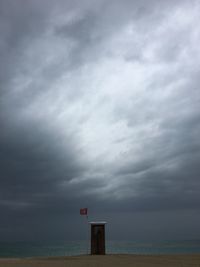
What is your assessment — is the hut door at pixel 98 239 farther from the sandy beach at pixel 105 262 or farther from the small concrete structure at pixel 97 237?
the sandy beach at pixel 105 262

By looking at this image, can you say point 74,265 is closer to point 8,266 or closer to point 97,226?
Result: point 8,266

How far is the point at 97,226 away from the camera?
30.1m

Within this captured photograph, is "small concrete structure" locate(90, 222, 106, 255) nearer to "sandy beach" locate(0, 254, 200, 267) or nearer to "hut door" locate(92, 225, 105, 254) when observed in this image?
"hut door" locate(92, 225, 105, 254)

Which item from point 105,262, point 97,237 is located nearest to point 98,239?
point 97,237

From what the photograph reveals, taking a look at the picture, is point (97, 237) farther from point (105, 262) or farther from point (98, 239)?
point (105, 262)

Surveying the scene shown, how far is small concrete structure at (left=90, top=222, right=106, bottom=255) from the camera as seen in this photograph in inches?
1175

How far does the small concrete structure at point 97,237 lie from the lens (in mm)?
29844

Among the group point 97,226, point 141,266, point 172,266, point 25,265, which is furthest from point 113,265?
point 97,226

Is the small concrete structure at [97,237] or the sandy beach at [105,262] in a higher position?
the small concrete structure at [97,237]

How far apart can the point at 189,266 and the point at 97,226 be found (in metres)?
10.4

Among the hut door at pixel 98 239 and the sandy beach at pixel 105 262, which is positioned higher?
the hut door at pixel 98 239

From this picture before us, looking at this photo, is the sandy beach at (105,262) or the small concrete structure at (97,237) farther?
the small concrete structure at (97,237)

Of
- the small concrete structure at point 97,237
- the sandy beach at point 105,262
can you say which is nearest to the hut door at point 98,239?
the small concrete structure at point 97,237

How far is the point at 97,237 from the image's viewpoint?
2984 cm
